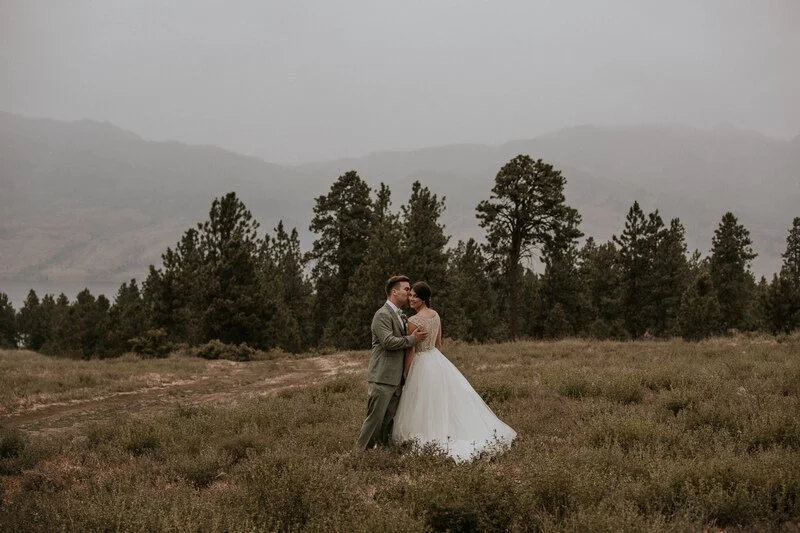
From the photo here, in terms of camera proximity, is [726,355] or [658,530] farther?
[726,355]

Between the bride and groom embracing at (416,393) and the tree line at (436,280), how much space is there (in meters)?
27.6

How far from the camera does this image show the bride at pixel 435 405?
24.1 feet

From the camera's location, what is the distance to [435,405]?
24.8 feet

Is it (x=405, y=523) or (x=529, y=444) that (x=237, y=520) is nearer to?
(x=405, y=523)

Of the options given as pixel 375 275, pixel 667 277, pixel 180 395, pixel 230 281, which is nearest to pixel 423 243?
pixel 375 275

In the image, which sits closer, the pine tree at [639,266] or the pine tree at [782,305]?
the pine tree at [782,305]

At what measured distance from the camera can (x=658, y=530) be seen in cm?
382

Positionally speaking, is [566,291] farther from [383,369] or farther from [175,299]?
[383,369]

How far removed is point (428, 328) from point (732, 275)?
59.2 meters

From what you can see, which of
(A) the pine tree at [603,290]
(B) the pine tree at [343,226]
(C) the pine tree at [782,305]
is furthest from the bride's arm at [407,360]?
(C) the pine tree at [782,305]

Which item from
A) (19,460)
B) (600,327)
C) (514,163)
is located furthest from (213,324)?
(600,327)

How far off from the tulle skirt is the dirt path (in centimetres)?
690

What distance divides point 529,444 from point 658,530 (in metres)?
3.20

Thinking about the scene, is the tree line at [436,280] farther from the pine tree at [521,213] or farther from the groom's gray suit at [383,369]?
the groom's gray suit at [383,369]
